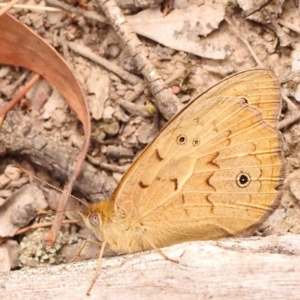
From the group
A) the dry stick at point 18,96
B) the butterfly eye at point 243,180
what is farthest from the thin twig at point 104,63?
the butterfly eye at point 243,180

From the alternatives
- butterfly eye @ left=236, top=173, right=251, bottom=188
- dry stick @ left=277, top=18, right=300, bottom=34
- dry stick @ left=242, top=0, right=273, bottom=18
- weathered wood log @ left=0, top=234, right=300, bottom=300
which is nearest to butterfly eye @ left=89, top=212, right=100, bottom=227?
weathered wood log @ left=0, top=234, right=300, bottom=300

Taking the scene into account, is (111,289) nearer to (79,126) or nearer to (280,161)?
(280,161)

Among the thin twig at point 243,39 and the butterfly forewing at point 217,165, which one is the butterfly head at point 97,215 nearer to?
the butterfly forewing at point 217,165

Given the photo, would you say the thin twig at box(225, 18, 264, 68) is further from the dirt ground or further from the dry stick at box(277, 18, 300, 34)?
the dry stick at box(277, 18, 300, 34)

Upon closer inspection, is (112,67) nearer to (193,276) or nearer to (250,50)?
(250,50)

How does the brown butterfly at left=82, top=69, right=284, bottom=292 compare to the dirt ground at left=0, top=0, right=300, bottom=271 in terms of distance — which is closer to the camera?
the brown butterfly at left=82, top=69, right=284, bottom=292

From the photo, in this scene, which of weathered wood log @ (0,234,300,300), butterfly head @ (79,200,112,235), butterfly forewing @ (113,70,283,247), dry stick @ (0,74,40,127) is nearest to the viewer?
weathered wood log @ (0,234,300,300)
